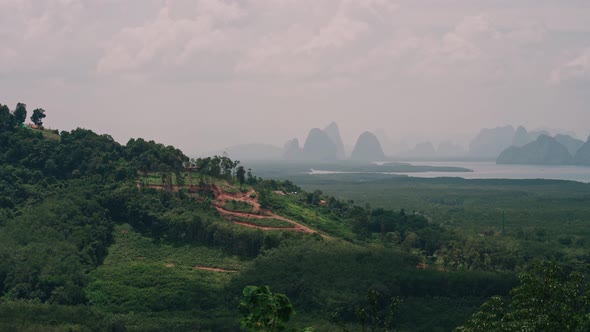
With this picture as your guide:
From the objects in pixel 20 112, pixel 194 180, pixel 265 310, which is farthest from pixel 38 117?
pixel 265 310

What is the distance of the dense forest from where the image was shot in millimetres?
44344

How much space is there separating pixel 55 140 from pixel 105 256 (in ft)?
81.5

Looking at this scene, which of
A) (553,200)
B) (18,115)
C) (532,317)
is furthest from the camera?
(553,200)

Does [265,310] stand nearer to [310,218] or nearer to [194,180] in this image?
[310,218]

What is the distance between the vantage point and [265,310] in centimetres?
1470

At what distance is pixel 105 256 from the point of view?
2143 inches

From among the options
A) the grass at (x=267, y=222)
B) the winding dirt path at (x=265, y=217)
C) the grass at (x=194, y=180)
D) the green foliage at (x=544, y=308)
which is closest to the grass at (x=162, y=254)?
the winding dirt path at (x=265, y=217)

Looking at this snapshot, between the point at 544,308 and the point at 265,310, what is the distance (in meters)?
10.3

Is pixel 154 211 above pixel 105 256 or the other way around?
above

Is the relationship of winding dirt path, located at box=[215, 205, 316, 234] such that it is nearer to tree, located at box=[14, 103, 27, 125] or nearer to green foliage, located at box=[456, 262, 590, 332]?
tree, located at box=[14, 103, 27, 125]

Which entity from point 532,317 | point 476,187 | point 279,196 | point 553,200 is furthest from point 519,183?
point 532,317

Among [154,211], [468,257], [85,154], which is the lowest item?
[468,257]

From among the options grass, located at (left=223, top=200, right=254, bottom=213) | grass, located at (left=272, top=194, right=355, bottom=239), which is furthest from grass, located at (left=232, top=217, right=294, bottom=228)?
grass, located at (left=272, top=194, right=355, bottom=239)

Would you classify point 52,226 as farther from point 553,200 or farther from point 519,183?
point 519,183
